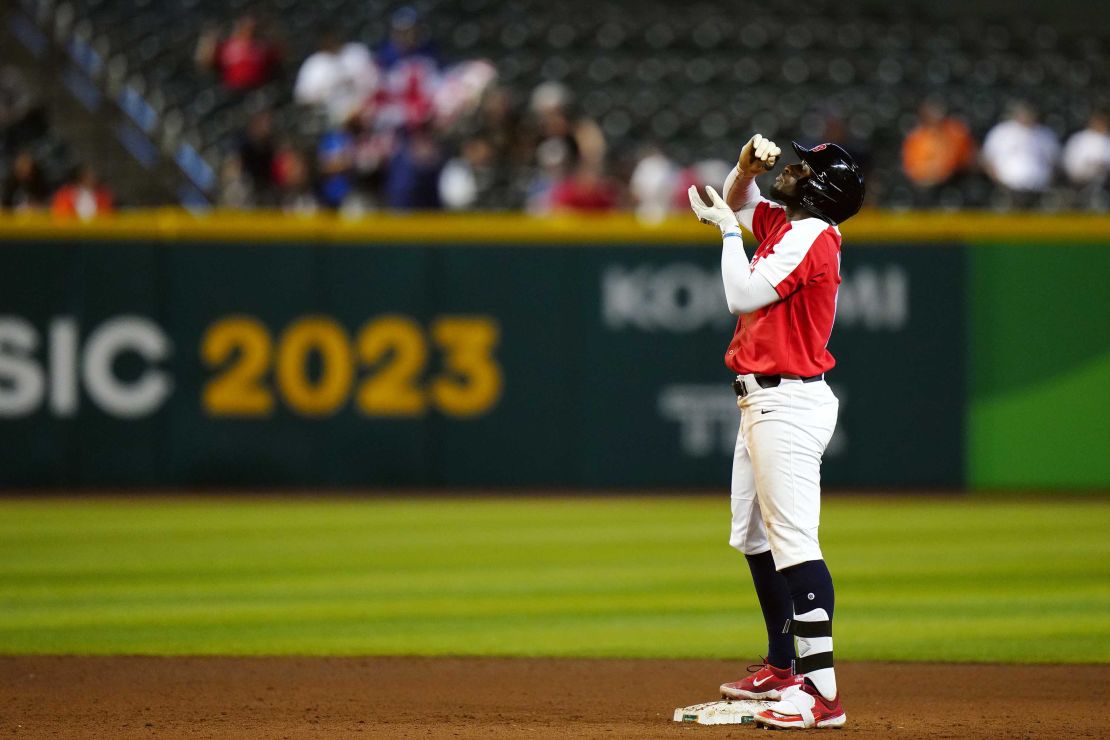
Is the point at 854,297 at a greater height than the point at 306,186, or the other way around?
the point at 306,186

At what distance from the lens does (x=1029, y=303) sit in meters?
13.9

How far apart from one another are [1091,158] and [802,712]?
1237cm

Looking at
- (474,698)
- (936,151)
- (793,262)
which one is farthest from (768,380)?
(936,151)

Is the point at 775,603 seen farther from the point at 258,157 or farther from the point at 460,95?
the point at 460,95

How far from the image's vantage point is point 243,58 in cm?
1684

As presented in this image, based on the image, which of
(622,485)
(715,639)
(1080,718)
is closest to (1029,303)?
(622,485)

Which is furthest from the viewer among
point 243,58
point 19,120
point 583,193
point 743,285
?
point 243,58

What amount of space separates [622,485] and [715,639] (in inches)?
259

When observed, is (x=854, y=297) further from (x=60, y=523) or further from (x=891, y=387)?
(x=60, y=523)

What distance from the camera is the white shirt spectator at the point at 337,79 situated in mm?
16206

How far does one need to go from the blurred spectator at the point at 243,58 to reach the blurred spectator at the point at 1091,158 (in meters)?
8.44

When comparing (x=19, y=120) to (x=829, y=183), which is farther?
(x=19, y=120)

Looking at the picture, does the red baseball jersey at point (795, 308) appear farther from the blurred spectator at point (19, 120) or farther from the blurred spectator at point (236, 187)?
the blurred spectator at point (19, 120)

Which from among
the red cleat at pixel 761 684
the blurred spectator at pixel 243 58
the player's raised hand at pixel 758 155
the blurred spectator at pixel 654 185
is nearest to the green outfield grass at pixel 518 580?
the red cleat at pixel 761 684
